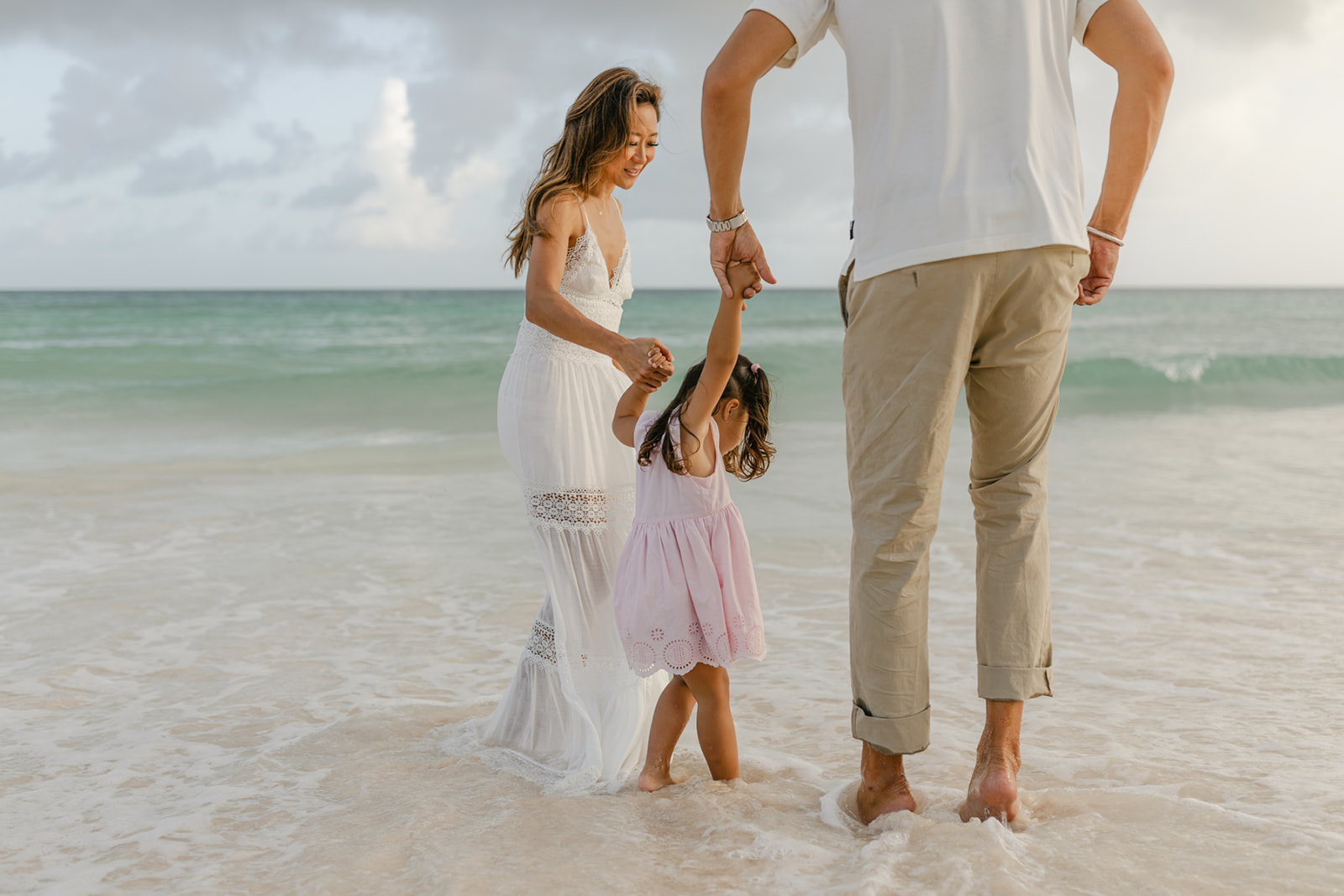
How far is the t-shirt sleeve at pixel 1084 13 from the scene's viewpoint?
6.68 ft

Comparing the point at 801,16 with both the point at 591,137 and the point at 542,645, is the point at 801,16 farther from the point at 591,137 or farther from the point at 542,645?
the point at 542,645

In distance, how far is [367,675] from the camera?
3.47 m

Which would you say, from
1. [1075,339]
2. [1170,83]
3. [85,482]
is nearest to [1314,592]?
[1170,83]

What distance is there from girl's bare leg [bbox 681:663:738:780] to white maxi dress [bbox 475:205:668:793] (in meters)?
0.26

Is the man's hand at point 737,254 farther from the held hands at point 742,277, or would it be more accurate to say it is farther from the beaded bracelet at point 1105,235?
the beaded bracelet at point 1105,235

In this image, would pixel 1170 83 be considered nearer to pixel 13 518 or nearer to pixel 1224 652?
pixel 1224 652

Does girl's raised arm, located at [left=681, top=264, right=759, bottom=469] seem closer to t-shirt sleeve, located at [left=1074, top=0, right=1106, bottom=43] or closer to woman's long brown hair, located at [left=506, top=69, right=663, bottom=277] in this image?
woman's long brown hair, located at [left=506, top=69, right=663, bottom=277]

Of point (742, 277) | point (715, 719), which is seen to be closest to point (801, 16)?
point (742, 277)

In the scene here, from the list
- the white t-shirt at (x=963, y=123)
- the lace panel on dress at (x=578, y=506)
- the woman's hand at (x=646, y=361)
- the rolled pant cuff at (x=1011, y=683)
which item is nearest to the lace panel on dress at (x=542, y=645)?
the lace panel on dress at (x=578, y=506)

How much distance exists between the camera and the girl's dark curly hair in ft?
7.83

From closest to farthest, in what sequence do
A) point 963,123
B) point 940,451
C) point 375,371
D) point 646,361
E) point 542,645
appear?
point 963,123, point 940,451, point 646,361, point 542,645, point 375,371

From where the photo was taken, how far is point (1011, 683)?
2.12 metres

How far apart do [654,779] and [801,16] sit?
174cm

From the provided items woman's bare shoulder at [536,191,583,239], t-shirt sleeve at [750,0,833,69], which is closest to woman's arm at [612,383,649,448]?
woman's bare shoulder at [536,191,583,239]
